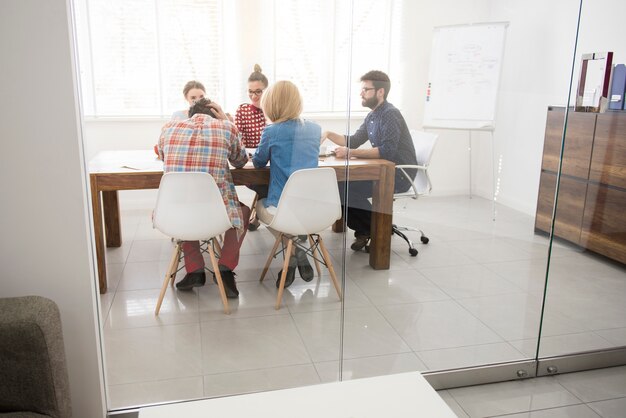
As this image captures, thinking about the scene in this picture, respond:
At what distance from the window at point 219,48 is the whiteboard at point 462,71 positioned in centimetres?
21

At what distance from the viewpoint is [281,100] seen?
6.86 ft

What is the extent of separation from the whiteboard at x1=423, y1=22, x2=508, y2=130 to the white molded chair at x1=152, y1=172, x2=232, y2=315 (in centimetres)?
97

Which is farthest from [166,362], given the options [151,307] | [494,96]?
[494,96]

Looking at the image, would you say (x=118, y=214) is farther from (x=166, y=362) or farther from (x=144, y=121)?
(x=166, y=362)

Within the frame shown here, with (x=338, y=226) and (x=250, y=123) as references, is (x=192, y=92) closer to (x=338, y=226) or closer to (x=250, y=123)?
(x=250, y=123)

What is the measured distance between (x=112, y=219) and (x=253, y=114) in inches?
28.7

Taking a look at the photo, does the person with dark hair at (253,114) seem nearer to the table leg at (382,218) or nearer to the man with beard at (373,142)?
the man with beard at (373,142)

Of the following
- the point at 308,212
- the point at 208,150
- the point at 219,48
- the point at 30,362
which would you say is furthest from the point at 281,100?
the point at 30,362

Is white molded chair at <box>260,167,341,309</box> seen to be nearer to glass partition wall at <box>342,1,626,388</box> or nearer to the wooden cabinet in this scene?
glass partition wall at <box>342,1,626,388</box>

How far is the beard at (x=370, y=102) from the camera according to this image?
2152 millimetres

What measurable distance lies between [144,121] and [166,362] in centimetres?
104

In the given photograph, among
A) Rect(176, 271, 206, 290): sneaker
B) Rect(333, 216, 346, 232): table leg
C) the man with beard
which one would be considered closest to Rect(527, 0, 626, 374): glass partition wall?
the man with beard

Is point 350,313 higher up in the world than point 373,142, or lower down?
lower down

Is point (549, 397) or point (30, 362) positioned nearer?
point (30, 362)
